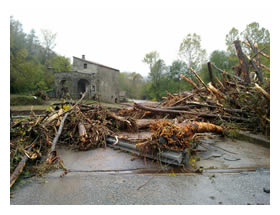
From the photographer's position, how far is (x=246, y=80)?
17.5 feet

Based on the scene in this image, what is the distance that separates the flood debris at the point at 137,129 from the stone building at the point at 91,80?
21749mm

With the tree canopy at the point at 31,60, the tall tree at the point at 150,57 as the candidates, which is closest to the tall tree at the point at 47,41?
the tree canopy at the point at 31,60

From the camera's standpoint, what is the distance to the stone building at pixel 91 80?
27.4m

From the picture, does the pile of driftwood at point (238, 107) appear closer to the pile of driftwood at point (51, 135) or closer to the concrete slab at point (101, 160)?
the pile of driftwood at point (51, 135)

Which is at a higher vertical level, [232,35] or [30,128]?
[232,35]

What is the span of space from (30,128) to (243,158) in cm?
384

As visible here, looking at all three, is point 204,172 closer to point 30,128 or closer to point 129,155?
point 129,155

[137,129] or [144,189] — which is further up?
[137,129]

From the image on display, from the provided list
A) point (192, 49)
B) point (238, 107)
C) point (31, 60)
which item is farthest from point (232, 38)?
point (31, 60)

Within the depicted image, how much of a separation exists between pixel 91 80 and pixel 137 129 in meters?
25.4

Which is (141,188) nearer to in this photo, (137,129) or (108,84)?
(137,129)

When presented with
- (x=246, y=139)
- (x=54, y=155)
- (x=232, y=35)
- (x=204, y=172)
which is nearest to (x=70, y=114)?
(x=54, y=155)

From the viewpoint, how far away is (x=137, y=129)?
16.0 feet

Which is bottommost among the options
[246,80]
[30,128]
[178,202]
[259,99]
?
[178,202]
